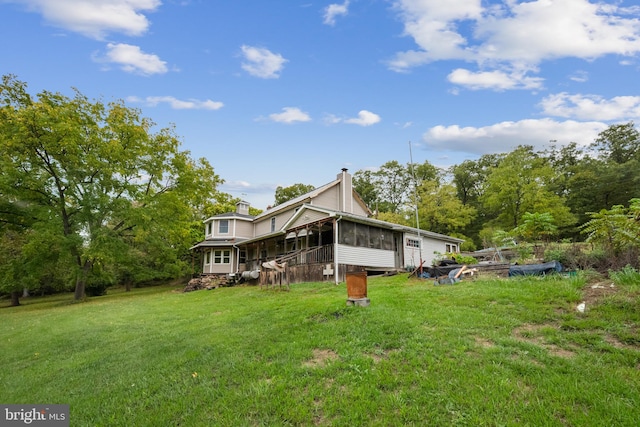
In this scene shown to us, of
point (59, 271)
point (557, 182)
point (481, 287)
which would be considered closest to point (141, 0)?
point (481, 287)

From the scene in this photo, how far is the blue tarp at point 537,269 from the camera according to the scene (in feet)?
28.4

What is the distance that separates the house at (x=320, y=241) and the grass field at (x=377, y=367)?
8.65 meters

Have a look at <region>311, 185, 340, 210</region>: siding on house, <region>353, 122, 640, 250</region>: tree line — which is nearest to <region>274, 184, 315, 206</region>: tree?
<region>353, 122, 640, 250</region>: tree line

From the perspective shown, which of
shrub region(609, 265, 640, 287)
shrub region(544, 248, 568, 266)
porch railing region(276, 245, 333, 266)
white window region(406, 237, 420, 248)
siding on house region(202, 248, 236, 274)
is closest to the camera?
shrub region(609, 265, 640, 287)

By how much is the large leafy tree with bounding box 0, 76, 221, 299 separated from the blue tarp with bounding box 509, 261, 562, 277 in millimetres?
19540

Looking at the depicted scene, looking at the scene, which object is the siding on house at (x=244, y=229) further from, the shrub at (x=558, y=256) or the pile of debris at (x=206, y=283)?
the shrub at (x=558, y=256)

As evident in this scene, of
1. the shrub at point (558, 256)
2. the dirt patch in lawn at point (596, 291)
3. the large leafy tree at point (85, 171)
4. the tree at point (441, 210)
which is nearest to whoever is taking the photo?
the dirt patch in lawn at point (596, 291)

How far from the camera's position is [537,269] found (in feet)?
29.3

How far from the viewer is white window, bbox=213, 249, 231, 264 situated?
88.4ft

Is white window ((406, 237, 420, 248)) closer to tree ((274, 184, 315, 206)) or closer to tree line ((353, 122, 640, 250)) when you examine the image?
tree line ((353, 122, 640, 250))

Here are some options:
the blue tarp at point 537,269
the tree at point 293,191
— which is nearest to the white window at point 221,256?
the tree at point 293,191

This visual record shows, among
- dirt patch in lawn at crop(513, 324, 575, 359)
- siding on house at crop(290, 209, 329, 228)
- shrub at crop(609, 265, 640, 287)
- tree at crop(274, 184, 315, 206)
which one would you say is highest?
tree at crop(274, 184, 315, 206)

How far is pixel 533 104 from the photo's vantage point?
1473 cm

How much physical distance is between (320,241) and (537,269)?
9614 mm
